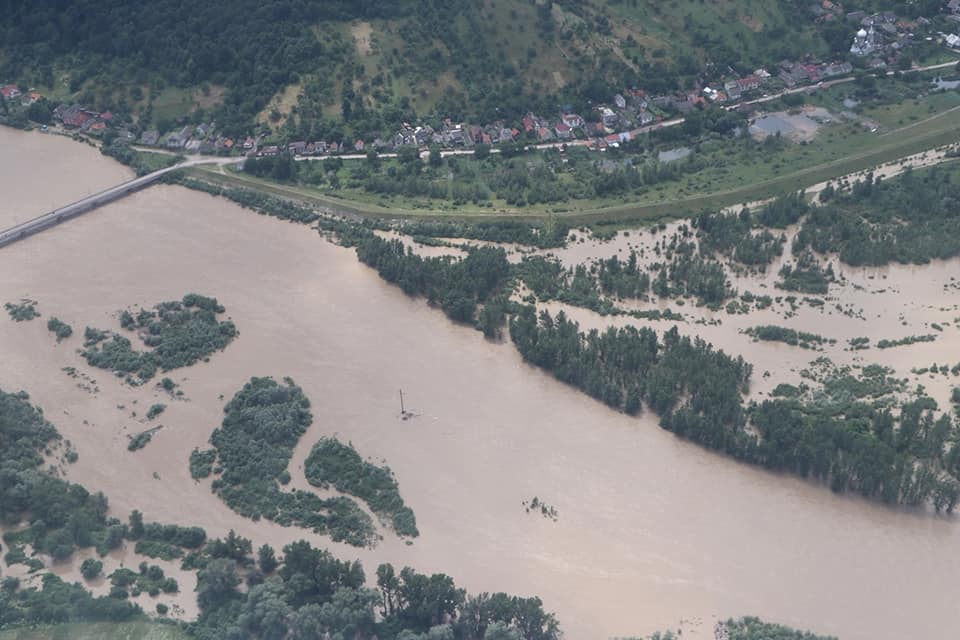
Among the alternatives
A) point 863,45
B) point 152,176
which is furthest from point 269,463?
point 863,45

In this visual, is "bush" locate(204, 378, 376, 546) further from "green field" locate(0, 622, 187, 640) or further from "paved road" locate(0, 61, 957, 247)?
"paved road" locate(0, 61, 957, 247)

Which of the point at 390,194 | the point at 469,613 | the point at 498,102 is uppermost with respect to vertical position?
the point at 498,102

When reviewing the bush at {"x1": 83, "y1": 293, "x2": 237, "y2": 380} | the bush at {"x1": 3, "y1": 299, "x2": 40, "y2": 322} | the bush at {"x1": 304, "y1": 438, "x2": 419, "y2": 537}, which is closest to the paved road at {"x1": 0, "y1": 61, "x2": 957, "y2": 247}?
the bush at {"x1": 3, "y1": 299, "x2": 40, "y2": 322}

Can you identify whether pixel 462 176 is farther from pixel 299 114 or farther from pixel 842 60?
pixel 842 60

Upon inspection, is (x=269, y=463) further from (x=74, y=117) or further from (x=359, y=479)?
(x=74, y=117)

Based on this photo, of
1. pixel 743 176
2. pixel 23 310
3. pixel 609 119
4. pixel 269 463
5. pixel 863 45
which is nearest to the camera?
pixel 269 463

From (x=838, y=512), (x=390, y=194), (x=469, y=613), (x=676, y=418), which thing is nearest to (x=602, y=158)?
(x=390, y=194)

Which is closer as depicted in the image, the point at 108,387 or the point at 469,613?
the point at 469,613
